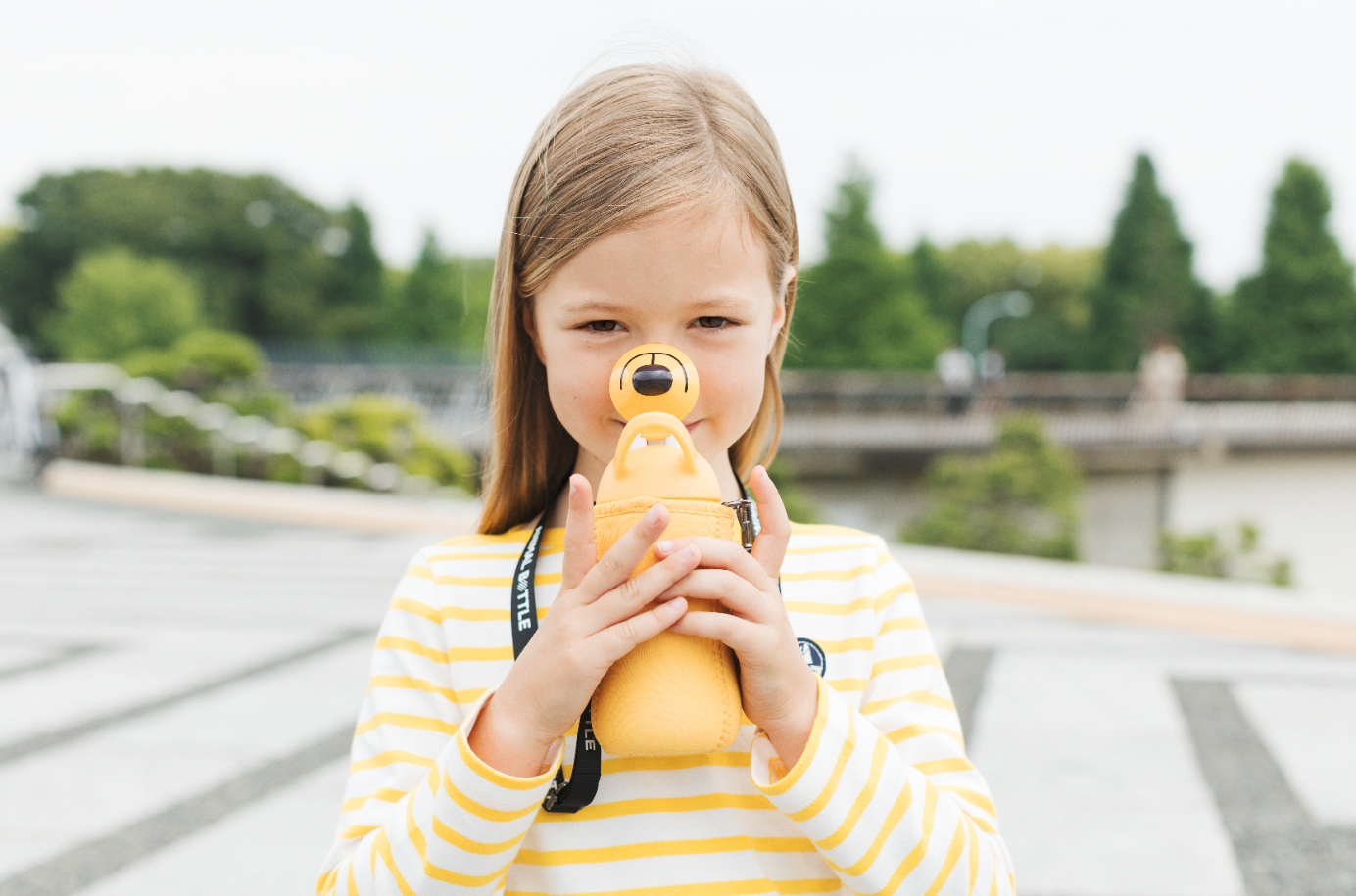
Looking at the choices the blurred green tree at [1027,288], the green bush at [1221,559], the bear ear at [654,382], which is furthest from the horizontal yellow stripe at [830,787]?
the blurred green tree at [1027,288]

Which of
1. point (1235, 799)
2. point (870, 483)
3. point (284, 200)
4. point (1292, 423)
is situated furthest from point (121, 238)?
point (1235, 799)

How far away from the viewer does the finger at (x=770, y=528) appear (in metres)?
0.89

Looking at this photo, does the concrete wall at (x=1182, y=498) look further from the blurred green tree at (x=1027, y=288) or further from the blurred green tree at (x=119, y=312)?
the blurred green tree at (x=119, y=312)

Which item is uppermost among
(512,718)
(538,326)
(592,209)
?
(592,209)

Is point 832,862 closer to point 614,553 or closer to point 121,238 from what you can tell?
point 614,553

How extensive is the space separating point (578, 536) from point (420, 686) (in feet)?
1.04

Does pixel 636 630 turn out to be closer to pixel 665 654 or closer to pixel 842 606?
pixel 665 654

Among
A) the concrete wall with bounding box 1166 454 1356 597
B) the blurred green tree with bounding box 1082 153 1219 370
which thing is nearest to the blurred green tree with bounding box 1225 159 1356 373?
the blurred green tree with bounding box 1082 153 1219 370

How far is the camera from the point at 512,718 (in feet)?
2.98

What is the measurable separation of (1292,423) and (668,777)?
23766 millimetres

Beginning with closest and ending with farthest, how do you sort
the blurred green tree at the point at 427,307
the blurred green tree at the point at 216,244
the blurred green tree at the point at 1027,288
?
the blurred green tree at the point at 216,244, the blurred green tree at the point at 427,307, the blurred green tree at the point at 1027,288

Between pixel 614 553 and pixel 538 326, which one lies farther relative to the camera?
pixel 538 326

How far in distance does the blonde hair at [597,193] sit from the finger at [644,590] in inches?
12.8

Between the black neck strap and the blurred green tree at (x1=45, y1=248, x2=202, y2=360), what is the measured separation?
45333 mm
